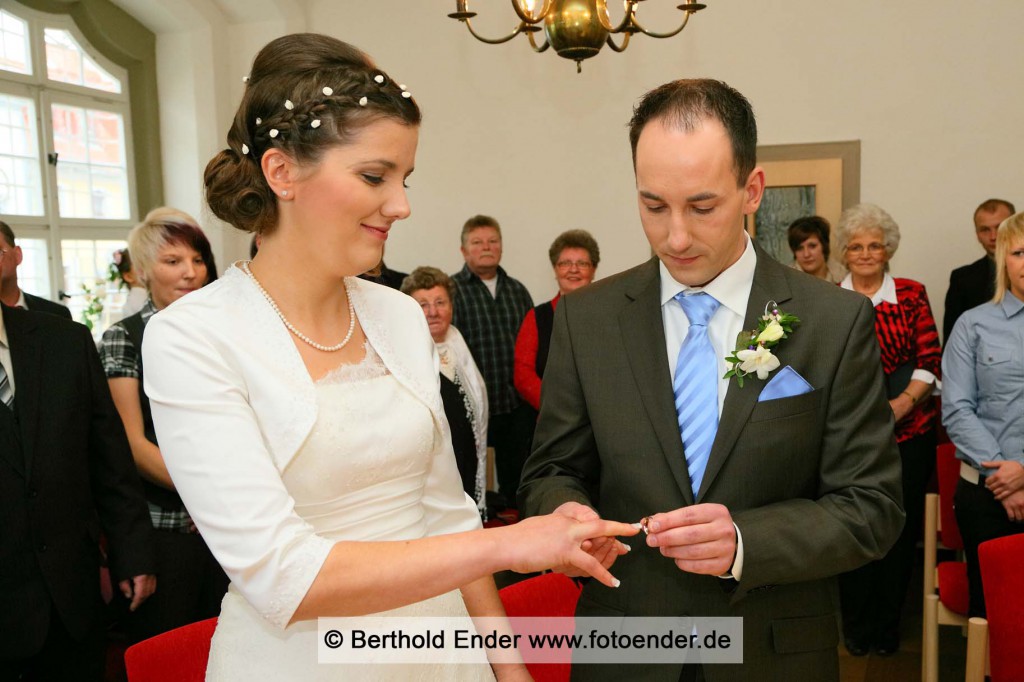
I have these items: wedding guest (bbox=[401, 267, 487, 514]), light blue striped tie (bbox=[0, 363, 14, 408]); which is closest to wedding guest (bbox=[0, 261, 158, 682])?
light blue striped tie (bbox=[0, 363, 14, 408])

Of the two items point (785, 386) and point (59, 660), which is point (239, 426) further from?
point (59, 660)

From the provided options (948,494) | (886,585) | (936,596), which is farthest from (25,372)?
(886,585)

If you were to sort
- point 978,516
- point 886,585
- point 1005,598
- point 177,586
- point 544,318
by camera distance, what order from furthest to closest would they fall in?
1. point 544,318
2. point 886,585
3. point 978,516
4. point 177,586
5. point 1005,598

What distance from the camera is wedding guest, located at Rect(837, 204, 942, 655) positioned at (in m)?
4.59

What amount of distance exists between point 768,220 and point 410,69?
3338 mm

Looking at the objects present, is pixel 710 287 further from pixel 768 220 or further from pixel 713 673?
pixel 768 220

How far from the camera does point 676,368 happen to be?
1.83 m

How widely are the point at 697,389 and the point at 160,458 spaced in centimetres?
224

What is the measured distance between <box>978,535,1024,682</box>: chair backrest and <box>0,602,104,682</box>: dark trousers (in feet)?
8.90

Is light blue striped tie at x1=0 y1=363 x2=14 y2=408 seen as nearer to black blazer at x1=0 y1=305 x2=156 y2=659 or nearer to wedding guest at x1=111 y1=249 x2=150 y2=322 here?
black blazer at x1=0 y1=305 x2=156 y2=659

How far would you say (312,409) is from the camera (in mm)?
1542

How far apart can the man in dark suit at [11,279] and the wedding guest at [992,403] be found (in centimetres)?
391

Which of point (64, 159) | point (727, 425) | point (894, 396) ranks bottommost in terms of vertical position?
point (894, 396)

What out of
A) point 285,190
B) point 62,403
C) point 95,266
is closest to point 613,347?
point 285,190
